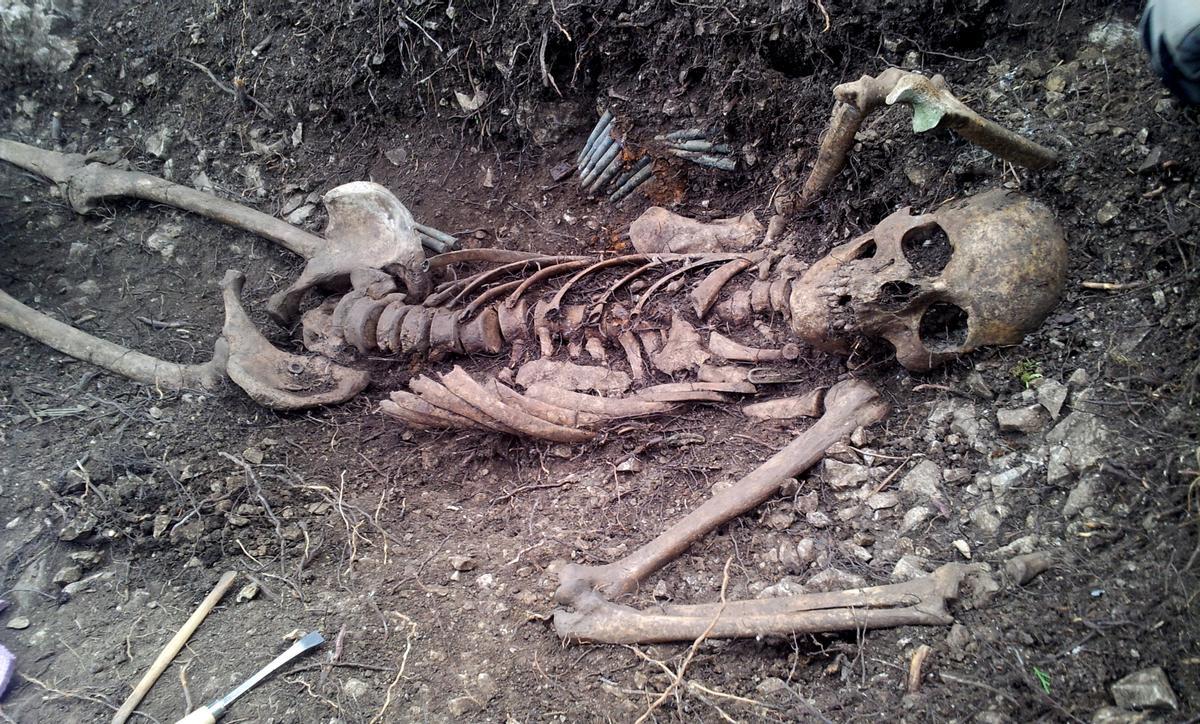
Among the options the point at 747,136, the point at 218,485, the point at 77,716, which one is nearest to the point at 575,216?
the point at 747,136

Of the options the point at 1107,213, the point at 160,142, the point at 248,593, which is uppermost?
the point at 1107,213

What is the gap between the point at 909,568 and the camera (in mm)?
2482

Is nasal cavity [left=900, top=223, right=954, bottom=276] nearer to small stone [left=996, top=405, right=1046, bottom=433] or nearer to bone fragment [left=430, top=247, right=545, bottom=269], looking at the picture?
small stone [left=996, top=405, right=1046, bottom=433]

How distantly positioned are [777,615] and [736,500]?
21.3 inches

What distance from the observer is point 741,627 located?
2471 mm

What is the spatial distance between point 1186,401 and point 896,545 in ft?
3.10

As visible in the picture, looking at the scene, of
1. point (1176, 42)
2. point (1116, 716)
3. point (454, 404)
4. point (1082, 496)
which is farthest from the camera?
point (454, 404)

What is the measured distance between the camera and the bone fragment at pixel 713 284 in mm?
3578

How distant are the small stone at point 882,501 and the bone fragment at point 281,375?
101 inches

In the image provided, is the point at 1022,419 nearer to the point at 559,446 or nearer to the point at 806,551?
the point at 806,551

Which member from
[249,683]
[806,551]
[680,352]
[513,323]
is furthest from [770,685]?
[513,323]

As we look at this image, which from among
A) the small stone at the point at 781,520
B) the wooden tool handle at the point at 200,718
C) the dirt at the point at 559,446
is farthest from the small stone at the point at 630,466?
the wooden tool handle at the point at 200,718

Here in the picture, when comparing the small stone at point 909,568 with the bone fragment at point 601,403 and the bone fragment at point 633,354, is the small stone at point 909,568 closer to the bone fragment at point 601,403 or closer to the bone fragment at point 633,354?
the bone fragment at point 601,403

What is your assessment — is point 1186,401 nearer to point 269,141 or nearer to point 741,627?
point 741,627
